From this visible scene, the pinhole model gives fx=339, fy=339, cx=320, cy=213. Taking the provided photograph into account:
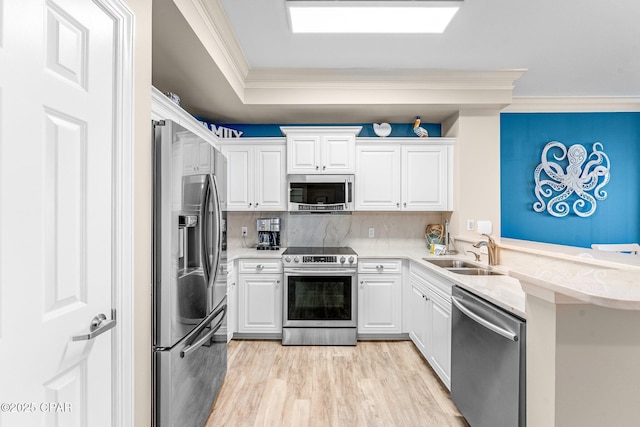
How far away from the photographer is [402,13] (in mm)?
2195

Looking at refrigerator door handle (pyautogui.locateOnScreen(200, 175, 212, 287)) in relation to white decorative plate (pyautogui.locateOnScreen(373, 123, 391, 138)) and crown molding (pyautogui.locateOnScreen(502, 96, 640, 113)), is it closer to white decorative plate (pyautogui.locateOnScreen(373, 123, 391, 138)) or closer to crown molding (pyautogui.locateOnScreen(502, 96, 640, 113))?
white decorative plate (pyautogui.locateOnScreen(373, 123, 391, 138))

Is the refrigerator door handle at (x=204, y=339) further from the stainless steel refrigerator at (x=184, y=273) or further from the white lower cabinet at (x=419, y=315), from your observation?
the white lower cabinet at (x=419, y=315)

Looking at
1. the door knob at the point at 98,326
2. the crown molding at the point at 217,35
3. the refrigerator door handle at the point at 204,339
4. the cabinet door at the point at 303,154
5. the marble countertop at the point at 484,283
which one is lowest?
the refrigerator door handle at the point at 204,339

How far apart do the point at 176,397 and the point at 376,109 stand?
3.09m

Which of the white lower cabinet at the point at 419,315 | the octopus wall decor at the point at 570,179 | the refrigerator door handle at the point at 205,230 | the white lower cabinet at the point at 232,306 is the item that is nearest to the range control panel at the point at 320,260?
the white lower cabinet at the point at 232,306

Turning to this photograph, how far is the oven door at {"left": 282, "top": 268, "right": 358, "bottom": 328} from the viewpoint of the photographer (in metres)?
Result: 3.37

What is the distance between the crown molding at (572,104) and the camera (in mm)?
4078

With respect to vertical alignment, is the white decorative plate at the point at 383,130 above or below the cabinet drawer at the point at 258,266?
above

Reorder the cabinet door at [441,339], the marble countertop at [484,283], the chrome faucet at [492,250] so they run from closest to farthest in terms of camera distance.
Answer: the marble countertop at [484,283] → the cabinet door at [441,339] → the chrome faucet at [492,250]

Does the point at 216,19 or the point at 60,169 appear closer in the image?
the point at 60,169

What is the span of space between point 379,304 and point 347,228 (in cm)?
102

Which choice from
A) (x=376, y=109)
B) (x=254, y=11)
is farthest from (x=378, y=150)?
(x=254, y=11)

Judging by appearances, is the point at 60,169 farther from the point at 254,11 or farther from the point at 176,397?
the point at 254,11

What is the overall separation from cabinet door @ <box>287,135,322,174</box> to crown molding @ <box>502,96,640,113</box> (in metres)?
2.39
